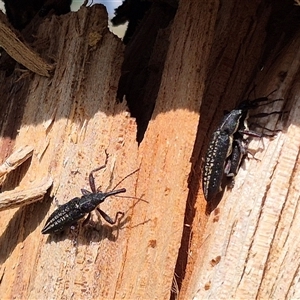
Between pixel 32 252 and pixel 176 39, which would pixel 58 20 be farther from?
pixel 32 252

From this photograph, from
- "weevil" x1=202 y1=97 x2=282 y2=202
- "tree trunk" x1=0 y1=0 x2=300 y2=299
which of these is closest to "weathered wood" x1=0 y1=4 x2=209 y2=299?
"tree trunk" x1=0 y1=0 x2=300 y2=299

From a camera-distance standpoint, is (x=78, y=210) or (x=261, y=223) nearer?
(x=261, y=223)

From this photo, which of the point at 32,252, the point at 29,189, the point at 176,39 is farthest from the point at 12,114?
the point at 176,39

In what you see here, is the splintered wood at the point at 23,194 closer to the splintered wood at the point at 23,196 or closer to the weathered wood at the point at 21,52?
the splintered wood at the point at 23,196

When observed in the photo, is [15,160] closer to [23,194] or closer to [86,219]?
[23,194]

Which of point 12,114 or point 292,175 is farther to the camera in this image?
point 12,114

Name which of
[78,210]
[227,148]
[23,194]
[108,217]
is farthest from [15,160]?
[227,148]
